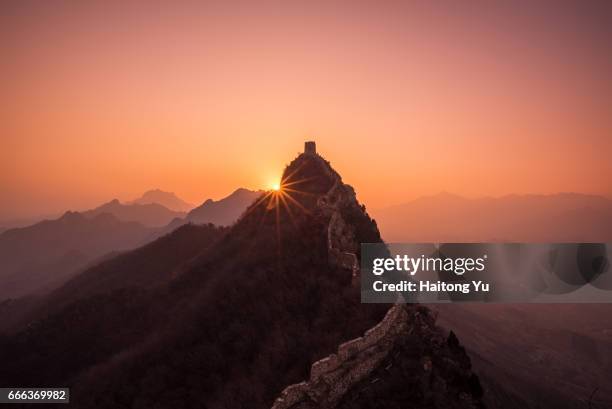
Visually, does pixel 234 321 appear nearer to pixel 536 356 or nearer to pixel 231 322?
pixel 231 322

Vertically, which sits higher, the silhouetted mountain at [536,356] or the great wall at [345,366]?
the great wall at [345,366]

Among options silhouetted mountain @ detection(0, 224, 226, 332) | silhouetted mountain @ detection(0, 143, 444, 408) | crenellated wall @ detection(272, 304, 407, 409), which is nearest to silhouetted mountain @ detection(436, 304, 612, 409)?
silhouetted mountain @ detection(0, 143, 444, 408)

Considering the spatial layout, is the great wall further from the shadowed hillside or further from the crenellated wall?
the shadowed hillside

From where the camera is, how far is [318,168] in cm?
6062

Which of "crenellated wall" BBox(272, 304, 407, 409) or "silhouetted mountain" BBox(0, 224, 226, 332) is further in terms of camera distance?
"silhouetted mountain" BBox(0, 224, 226, 332)

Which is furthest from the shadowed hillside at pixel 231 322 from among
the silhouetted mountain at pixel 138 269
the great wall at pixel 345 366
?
the silhouetted mountain at pixel 138 269

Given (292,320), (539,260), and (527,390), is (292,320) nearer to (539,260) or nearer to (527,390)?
(527,390)

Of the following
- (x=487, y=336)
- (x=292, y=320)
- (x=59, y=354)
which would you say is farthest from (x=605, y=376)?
(x=59, y=354)

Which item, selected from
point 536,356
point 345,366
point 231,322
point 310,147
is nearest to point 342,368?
point 345,366

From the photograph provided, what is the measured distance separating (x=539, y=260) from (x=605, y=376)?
7219 cm

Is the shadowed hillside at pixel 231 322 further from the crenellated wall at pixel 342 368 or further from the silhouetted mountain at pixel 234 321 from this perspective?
the crenellated wall at pixel 342 368

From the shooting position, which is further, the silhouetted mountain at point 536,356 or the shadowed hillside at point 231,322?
the silhouetted mountain at point 536,356

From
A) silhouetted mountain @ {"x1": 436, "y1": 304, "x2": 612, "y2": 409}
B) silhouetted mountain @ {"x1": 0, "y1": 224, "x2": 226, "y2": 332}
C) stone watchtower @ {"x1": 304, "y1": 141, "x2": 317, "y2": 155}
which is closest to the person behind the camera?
stone watchtower @ {"x1": 304, "y1": 141, "x2": 317, "y2": 155}

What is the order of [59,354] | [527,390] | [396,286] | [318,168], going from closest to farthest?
[396,286] → [59,354] → [318,168] → [527,390]
